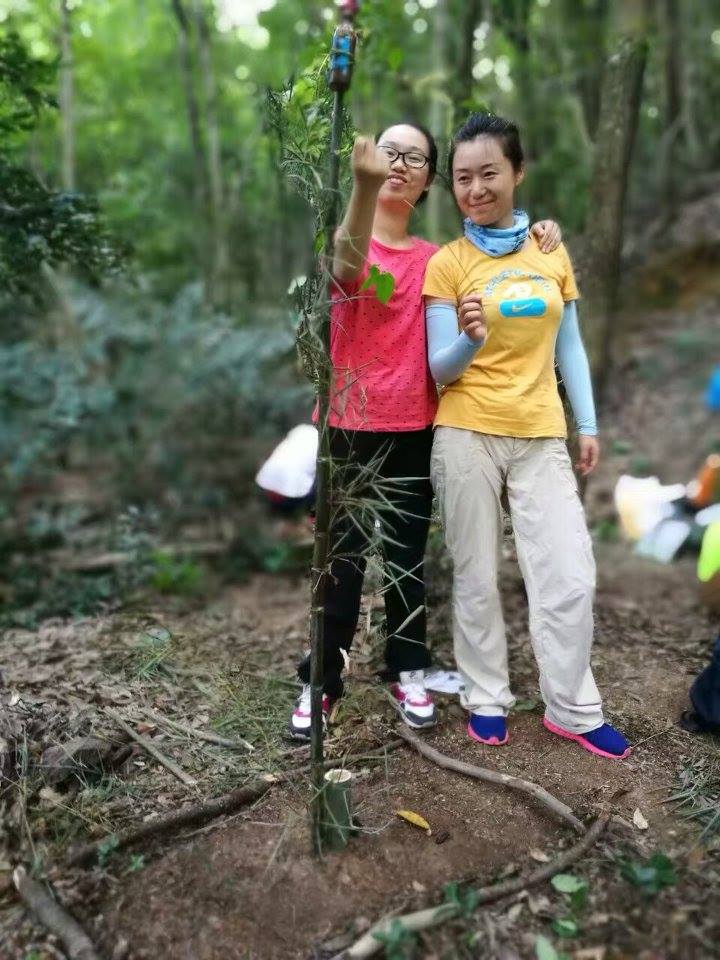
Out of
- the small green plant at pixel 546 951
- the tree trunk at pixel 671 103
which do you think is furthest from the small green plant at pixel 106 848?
the tree trunk at pixel 671 103

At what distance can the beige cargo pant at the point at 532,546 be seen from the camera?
8.96ft

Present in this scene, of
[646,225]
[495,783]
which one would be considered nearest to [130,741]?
[495,783]

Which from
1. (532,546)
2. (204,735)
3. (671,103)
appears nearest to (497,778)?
(532,546)

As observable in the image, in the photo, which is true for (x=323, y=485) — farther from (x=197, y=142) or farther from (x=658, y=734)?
(x=197, y=142)

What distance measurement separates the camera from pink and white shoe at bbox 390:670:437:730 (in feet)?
9.82

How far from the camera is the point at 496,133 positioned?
2.61 metres

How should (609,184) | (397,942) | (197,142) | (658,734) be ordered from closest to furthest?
(397,942) < (658,734) < (609,184) < (197,142)

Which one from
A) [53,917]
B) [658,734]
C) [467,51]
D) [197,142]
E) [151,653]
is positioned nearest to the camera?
[53,917]

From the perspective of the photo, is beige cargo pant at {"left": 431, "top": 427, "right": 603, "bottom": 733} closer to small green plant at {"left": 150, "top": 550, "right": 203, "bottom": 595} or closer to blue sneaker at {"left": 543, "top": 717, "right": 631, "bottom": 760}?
blue sneaker at {"left": 543, "top": 717, "right": 631, "bottom": 760}

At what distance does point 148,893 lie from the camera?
7.38 feet

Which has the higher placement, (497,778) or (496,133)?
(496,133)

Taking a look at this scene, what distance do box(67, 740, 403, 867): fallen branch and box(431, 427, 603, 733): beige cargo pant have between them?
791 millimetres

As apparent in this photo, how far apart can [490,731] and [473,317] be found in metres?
1.56

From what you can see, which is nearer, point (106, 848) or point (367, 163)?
point (367, 163)
